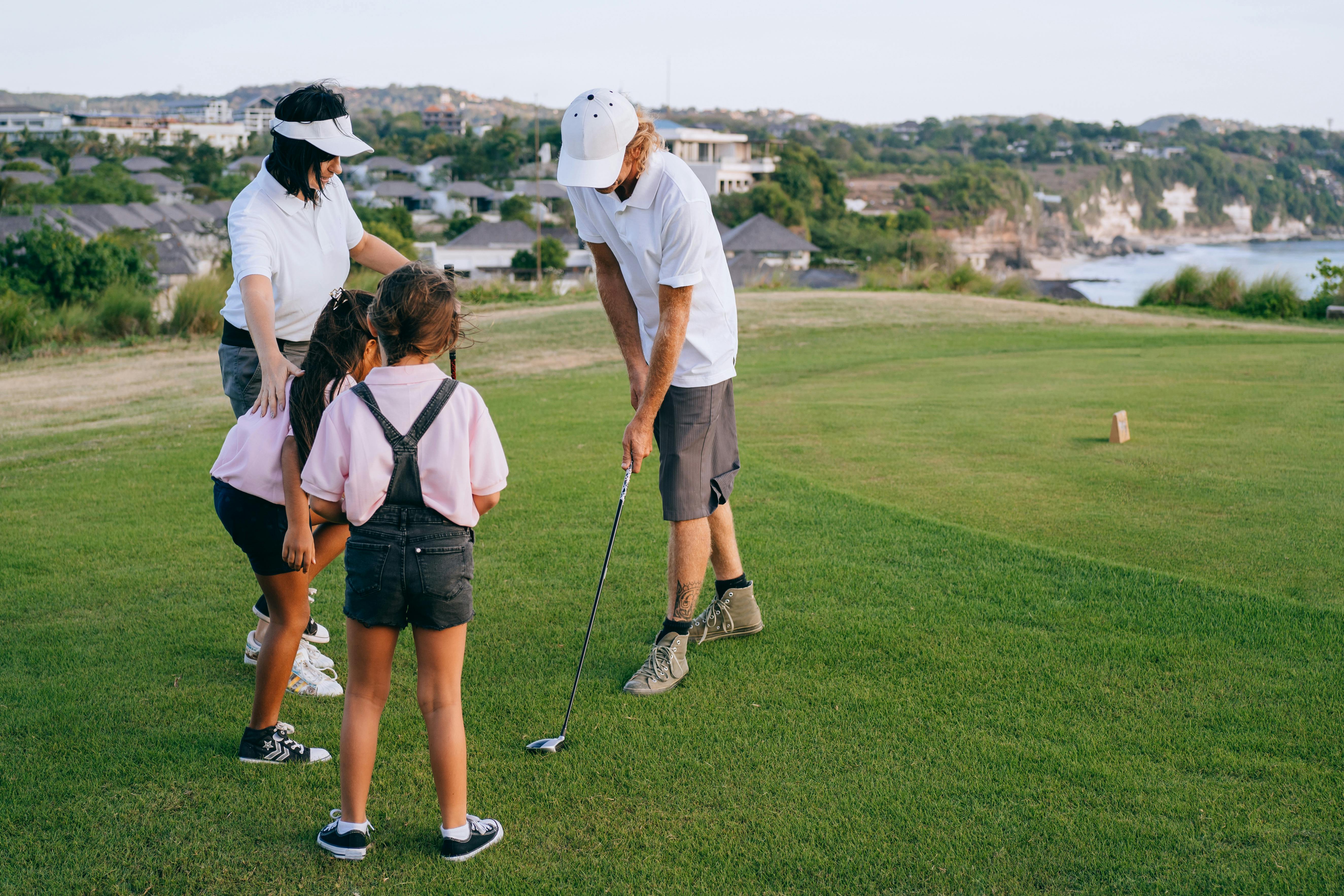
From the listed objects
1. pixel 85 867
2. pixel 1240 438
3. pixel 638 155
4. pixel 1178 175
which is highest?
pixel 1178 175

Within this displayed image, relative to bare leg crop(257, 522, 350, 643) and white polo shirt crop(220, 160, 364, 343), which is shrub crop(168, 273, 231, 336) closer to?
white polo shirt crop(220, 160, 364, 343)

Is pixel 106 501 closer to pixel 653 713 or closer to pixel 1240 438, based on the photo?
pixel 653 713

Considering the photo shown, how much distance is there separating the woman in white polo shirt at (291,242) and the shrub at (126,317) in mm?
15540

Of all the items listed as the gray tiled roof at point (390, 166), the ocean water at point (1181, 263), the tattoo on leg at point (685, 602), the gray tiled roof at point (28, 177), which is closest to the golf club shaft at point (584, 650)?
the tattoo on leg at point (685, 602)

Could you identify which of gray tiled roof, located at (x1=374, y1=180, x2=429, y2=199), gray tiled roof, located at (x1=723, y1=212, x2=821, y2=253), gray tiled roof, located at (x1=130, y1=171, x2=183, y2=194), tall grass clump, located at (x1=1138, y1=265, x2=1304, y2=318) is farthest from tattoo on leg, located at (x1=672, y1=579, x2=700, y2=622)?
gray tiled roof, located at (x1=374, y1=180, x2=429, y2=199)

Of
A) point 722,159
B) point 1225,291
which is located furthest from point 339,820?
point 722,159

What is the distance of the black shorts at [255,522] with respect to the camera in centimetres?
331

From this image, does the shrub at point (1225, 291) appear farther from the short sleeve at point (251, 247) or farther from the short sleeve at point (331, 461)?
the short sleeve at point (331, 461)

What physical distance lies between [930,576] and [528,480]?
306 cm

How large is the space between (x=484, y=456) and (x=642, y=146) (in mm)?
1480

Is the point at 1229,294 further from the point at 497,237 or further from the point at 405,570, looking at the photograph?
the point at 497,237

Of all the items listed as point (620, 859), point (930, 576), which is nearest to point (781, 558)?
point (930, 576)

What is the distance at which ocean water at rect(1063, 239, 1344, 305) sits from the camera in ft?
168

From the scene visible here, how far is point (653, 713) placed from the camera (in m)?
3.68
